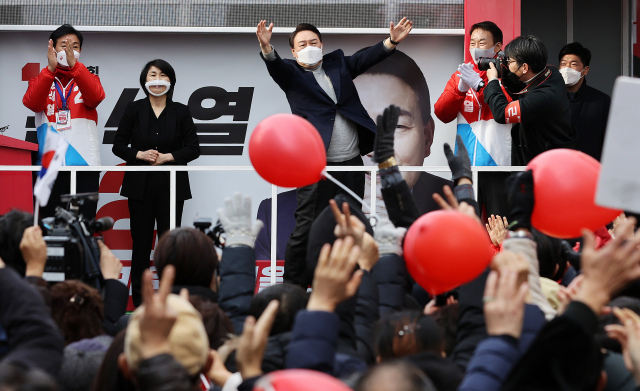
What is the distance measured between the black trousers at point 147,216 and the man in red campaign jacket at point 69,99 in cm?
33

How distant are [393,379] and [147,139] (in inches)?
165

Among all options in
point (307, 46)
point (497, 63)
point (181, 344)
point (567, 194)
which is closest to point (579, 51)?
point (497, 63)

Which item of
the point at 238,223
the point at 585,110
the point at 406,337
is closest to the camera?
the point at 406,337

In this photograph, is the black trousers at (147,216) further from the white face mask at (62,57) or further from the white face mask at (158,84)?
the white face mask at (62,57)

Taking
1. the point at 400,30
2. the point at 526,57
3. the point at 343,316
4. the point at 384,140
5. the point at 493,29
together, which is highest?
the point at 493,29

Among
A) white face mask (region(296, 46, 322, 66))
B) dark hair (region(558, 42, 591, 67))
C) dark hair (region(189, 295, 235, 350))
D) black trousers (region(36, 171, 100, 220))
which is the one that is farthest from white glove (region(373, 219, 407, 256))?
dark hair (region(558, 42, 591, 67))

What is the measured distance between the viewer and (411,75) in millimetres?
6508

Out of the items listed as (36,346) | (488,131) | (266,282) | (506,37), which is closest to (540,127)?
(488,131)

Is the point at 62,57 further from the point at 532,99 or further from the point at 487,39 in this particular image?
the point at 532,99

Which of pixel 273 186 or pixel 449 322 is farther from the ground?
pixel 273 186

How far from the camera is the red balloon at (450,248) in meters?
2.36

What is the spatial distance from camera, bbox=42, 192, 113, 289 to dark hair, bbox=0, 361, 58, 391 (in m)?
1.43

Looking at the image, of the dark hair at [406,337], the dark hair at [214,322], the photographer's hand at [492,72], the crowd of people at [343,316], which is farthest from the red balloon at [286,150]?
the photographer's hand at [492,72]

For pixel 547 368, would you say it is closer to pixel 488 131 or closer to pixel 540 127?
pixel 540 127
